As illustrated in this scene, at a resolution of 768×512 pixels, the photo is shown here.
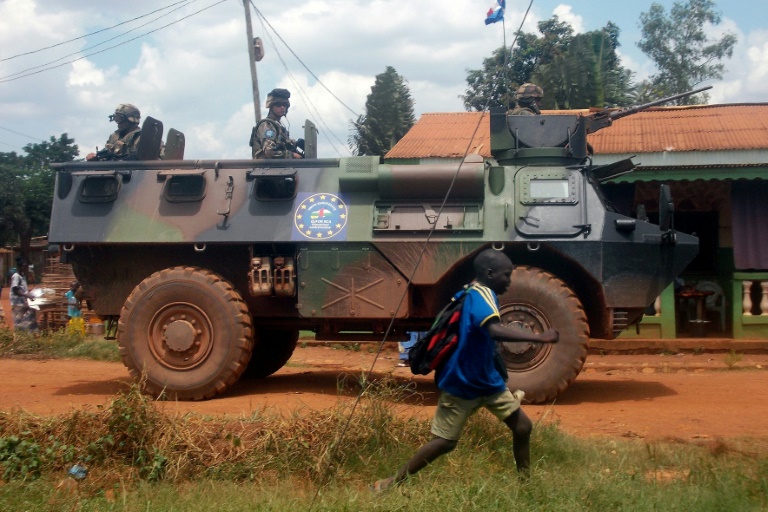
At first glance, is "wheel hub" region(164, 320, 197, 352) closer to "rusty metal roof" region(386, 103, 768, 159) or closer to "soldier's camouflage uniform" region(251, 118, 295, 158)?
"soldier's camouflage uniform" region(251, 118, 295, 158)

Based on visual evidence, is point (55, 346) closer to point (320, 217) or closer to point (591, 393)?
point (320, 217)

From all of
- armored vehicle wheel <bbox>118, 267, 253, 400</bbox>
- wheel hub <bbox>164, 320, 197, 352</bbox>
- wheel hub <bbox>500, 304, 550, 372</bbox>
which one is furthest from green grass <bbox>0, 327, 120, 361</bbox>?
wheel hub <bbox>500, 304, 550, 372</bbox>

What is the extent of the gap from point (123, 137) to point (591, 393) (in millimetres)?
5837

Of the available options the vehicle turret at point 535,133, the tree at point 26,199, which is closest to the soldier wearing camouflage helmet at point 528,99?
the vehicle turret at point 535,133

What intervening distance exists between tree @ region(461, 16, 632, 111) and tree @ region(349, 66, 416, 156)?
2261 millimetres

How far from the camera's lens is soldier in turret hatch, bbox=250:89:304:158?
30.1 ft

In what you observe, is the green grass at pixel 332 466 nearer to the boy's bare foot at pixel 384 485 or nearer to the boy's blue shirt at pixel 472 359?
the boy's bare foot at pixel 384 485

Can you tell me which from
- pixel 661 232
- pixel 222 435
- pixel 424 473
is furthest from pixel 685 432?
pixel 222 435

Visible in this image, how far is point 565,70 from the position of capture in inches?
659

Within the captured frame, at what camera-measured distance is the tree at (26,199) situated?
1416 inches

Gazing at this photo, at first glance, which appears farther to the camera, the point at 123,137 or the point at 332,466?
the point at 123,137

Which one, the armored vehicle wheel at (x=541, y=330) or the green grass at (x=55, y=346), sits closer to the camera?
the armored vehicle wheel at (x=541, y=330)

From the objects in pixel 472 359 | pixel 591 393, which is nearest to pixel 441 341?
pixel 472 359

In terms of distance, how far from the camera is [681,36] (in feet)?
106
